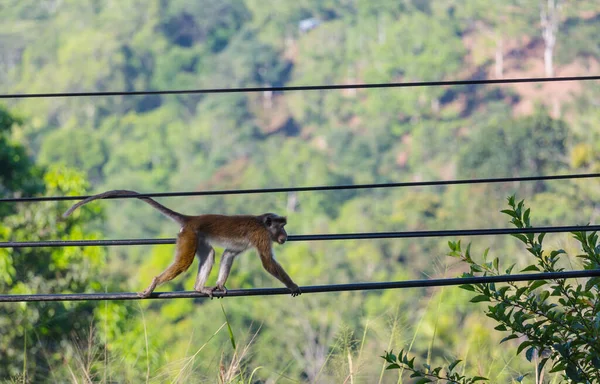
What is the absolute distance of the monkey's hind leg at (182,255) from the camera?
4.19 meters

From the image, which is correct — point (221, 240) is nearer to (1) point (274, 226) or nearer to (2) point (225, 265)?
(2) point (225, 265)

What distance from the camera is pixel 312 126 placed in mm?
75562

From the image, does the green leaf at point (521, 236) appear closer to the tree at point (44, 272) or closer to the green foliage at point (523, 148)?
the tree at point (44, 272)

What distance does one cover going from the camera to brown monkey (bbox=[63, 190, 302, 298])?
14.3 feet

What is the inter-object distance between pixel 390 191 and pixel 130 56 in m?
38.5

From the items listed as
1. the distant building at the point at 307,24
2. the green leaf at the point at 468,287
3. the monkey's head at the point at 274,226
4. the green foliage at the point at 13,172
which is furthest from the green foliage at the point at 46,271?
the distant building at the point at 307,24

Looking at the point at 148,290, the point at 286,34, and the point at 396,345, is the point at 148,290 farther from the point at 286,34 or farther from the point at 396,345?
the point at 286,34

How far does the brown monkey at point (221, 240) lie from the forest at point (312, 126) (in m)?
15.1

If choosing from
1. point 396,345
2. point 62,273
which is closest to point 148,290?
point 396,345

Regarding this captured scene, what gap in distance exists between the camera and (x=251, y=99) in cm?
7731

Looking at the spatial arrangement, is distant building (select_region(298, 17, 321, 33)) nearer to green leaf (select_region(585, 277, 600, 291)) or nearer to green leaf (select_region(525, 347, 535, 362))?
green leaf (select_region(585, 277, 600, 291))

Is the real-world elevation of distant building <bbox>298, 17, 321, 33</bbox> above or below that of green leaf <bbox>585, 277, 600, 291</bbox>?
above

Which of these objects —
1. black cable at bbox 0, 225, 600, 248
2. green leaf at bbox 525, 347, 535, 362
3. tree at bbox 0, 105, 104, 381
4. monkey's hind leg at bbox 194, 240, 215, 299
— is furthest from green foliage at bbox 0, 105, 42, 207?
green leaf at bbox 525, 347, 535, 362

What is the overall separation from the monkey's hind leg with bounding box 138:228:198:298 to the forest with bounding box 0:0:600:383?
15327mm
